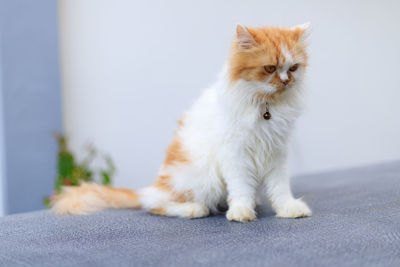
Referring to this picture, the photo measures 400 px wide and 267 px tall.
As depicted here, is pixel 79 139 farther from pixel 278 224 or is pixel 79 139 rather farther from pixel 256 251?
pixel 256 251

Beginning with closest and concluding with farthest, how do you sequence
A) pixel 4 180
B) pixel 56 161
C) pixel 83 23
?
pixel 4 180 → pixel 56 161 → pixel 83 23

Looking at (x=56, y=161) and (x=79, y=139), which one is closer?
(x=56, y=161)

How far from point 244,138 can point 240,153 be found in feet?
0.18

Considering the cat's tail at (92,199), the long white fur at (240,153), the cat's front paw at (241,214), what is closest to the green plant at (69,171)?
the cat's tail at (92,199)

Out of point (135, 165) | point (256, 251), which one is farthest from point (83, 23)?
point (256, 251)

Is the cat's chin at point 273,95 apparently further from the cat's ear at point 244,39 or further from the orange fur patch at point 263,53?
the cat's ear at point 244,39

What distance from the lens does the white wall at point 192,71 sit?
2.90 m

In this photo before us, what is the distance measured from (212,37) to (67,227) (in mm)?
2195

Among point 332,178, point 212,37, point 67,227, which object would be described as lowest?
point 332,178

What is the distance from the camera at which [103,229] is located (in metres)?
1.27

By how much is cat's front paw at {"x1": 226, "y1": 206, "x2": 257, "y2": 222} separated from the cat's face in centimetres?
38

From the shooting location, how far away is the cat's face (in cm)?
131

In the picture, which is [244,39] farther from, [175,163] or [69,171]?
[69,171]

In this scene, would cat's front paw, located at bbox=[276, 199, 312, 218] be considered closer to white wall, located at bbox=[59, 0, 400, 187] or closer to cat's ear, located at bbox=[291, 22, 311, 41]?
cat's ear, located at bbox=[291, 22, 311, 41]
